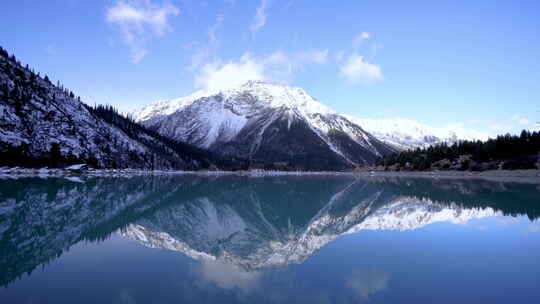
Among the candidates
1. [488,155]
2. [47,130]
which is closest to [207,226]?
[47,130]

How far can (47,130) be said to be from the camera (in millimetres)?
132500

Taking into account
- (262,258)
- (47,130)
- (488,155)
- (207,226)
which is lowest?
(207,226)

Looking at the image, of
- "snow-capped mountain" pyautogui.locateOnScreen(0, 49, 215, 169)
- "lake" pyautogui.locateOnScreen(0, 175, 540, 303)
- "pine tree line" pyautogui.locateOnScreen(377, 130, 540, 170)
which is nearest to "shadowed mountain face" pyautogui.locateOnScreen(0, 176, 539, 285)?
"lake" pyautogui.locateOnScreen(0, 175, 540, 303)

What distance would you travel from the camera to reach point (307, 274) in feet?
47.3

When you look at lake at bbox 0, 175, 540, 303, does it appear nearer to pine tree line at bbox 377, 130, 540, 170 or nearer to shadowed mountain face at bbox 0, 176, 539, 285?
shadowed mountain face at bbox 0, 176, 539, 285

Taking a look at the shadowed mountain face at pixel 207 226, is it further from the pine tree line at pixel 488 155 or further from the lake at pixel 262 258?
the pine tree line at pixel 488 155

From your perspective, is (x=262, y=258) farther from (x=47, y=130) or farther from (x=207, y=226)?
(x=47, y=130)

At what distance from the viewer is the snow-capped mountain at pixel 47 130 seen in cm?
11750

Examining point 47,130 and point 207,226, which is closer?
point 207,226

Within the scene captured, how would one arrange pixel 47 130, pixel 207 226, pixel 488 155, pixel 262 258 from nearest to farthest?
1. pixel 262 258
2. pixel 207 226
3. pixel 47 130
4. pixel 488 155

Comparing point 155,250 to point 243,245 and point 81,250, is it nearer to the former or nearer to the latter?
point 81,250

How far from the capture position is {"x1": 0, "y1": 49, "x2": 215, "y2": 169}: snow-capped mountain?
11750cm

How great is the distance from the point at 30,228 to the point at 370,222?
25.7 m

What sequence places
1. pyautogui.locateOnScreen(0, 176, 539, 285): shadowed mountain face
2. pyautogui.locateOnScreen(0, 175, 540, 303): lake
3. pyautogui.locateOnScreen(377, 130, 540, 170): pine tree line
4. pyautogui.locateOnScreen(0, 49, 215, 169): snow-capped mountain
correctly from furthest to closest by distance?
pyautogui.locateOnScreen(377, 130, 540, 170): pine tree line
pyautogui.locateOnScreen(0, 49, 215, 169): snow-capped mountain
pyautogui.locateOnScreen(0, 176, 539, 285): shadowed mountain face
pyautogui.locateOnScreen(0, 175, 540, 303): lake
